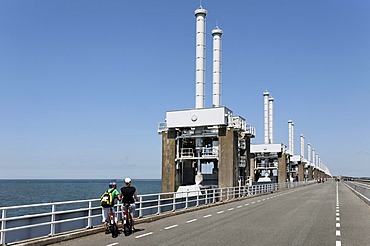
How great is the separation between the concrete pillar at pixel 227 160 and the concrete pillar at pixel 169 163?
5.26 metres

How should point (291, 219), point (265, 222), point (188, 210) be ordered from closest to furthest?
point (265, 222) < point (291, 219) < point (188, 210)

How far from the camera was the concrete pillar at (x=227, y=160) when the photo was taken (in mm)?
43688

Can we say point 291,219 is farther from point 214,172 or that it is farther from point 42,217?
point 214,172

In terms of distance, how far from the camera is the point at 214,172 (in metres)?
54.7

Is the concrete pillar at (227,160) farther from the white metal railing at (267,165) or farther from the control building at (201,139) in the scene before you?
the white metal railing at (267,165)

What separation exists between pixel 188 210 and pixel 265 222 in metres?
6.22

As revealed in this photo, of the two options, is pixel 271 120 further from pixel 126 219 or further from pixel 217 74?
pixel 126 219

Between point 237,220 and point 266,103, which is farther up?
point 266,103

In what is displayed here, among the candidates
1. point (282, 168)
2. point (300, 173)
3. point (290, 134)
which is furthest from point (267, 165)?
point (300, 173)

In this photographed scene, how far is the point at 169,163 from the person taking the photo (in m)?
46.8

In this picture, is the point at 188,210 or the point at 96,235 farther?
the point at 188,210

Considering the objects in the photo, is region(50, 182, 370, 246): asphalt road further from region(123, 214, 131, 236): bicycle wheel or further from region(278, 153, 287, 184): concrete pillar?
region(278, 153, 287, 184): concrete pillar

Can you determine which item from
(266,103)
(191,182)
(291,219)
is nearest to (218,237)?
(291,219)

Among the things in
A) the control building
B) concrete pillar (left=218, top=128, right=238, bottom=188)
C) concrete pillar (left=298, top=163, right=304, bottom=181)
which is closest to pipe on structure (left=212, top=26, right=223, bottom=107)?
the control building
